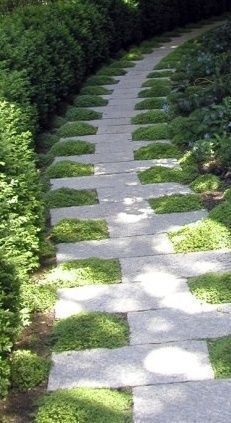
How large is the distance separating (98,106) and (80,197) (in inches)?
161

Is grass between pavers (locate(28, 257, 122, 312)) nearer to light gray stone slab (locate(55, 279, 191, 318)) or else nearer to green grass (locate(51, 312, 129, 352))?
light gray stone slab (locate(55, 279, 191, 318))

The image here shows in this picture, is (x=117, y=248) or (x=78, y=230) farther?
(x=78, y=230)

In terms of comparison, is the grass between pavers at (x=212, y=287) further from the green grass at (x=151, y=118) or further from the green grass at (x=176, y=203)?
the green grass at (x=151, y=118)

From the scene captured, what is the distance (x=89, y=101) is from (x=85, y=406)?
748 cm

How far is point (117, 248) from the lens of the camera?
213 inches

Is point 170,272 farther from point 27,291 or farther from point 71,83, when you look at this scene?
point 71,83

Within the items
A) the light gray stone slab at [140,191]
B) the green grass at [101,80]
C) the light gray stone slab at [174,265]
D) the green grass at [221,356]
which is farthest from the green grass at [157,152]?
the green grass at [101,80]

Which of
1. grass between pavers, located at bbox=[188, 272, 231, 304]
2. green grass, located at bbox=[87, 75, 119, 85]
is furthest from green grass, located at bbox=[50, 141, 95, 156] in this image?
green grass, located at bbox=[87, 75, 119, 85]

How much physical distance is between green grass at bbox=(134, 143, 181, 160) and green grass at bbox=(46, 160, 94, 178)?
0.59m

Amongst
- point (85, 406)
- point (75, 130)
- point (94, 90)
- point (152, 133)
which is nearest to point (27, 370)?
point (85, 406)

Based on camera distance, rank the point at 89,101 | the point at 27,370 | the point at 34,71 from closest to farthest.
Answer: the point at 27,370 → the point at 34,71 → the point at 89,101

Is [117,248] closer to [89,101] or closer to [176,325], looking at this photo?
[176,325]

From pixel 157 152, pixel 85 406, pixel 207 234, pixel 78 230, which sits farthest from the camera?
Answer: pixel 157 152

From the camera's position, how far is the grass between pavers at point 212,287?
4.41m
